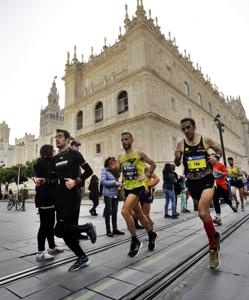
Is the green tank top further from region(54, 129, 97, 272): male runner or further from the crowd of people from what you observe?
region(54, 129, 97, 272): male runner

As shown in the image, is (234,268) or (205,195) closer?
(234,268)

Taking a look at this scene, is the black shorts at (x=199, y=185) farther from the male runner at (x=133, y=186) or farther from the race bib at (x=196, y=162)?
the male runner at (x=133, y=186)

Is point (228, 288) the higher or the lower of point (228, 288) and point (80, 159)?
the lower

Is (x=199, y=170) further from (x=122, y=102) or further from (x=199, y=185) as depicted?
(x=122, y=102)

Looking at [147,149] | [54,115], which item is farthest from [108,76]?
[54,115]

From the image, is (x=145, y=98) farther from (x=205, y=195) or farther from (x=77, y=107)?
(x=205, y=195)

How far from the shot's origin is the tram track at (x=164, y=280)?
2238 millimetres

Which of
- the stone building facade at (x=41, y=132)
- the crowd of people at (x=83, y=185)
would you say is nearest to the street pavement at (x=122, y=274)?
the crowd of people at (x=83, y=185)

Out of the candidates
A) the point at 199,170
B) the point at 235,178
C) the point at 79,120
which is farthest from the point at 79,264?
the point at 79,120

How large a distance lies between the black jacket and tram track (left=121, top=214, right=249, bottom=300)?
2.17m

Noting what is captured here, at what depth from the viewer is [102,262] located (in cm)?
331

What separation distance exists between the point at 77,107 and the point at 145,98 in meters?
13.6

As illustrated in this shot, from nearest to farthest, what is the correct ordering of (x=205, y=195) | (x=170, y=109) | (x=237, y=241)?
1. (x=205, y=195)
2. (x=237, y=241)
3. (x=170, y=109)

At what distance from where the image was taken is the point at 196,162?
3512mm
